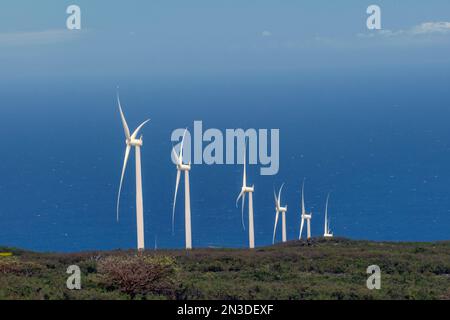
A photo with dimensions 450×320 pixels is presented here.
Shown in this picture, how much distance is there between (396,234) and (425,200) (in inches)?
1314

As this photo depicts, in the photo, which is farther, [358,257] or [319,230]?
[319,230]

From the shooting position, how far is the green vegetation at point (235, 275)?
33.7m

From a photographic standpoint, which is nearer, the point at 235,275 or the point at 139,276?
the point at 139,276

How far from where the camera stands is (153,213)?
18712cm

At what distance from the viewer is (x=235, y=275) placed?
4106cm

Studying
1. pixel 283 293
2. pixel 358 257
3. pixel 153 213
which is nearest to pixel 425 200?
pixel 153 213

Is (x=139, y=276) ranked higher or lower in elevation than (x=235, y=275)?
lower

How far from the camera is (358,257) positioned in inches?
1834

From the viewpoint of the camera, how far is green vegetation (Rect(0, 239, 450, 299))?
111 ft
